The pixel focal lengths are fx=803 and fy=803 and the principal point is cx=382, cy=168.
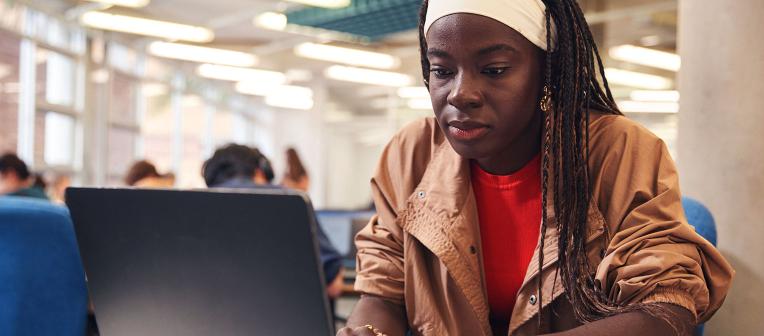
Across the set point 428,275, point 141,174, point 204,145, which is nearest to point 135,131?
point 204,145

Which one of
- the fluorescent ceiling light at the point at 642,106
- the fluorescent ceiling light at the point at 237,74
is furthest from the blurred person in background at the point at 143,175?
the fluorescent ceiling light at the point at 237,74

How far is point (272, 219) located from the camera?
89 cm

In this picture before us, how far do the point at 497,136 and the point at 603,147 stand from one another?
182mm

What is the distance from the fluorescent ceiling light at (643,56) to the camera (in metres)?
9.04

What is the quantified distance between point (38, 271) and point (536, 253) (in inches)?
40.6

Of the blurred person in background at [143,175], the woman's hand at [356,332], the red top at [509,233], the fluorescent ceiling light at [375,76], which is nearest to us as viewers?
the woman's hand at [356,332]

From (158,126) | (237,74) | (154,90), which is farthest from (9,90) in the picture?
(237,74)

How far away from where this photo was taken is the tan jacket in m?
1.13

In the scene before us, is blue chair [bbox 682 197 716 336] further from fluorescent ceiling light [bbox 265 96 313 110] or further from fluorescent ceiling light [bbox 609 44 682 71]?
fluorescent ceiling light [bbox 265 96 313 110]

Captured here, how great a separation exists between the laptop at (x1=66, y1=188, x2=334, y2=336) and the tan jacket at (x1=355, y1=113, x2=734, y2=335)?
410 mm

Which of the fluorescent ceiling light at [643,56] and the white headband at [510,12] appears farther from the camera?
the fluorescent ceiling light at [643,56]

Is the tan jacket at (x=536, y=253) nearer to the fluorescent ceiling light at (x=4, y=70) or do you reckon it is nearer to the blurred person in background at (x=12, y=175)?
the blurred person in background at (x=12, y=175)

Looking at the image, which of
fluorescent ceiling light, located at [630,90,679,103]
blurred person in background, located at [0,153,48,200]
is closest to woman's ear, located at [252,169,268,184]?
blurred person in background, located at [0,153,48,200]

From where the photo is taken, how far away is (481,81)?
119 centimetres
